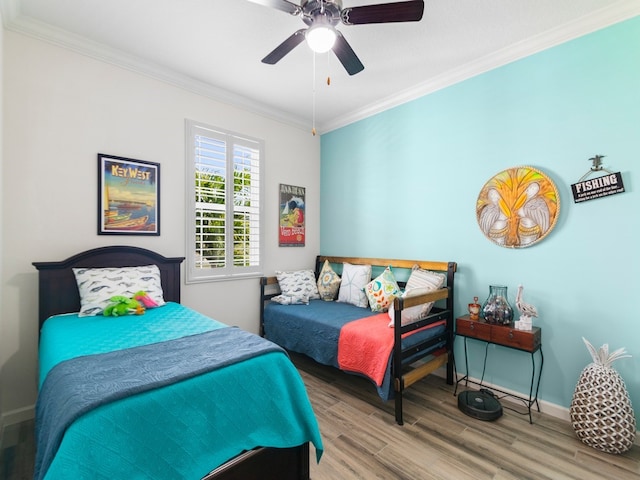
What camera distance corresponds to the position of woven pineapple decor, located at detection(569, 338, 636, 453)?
182 centimetres

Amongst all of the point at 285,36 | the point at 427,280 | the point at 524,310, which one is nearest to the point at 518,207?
the point at 524,310

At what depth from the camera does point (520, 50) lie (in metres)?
2.42

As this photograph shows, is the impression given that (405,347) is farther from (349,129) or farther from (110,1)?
(110,1)

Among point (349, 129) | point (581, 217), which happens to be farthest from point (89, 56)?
point (581, 217)

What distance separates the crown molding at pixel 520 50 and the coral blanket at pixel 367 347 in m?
2.27

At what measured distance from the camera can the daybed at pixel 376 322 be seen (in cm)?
222

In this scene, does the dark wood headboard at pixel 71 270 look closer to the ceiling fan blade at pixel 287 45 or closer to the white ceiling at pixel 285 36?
the white ceiling at pixel 285 36

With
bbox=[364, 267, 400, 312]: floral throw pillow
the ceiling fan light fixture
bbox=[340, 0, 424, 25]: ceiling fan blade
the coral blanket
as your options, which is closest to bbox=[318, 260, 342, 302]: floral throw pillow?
bbox=[364, 267, 400, 312]: floral throw pillow

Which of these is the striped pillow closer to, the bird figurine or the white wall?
the bird figurine

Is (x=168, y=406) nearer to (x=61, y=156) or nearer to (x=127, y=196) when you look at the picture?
(x=127, y=196)

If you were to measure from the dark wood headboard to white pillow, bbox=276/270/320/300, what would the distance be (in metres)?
1.21

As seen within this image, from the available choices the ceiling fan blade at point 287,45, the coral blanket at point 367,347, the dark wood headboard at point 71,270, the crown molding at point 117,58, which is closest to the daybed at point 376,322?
the coral blanket at point 367,347

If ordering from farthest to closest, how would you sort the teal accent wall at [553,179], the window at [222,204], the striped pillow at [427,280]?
the window at [222,204]
the striped pillow at [427,280]
the teal accent wall at [553,179]

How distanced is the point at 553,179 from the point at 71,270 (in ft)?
12.2
